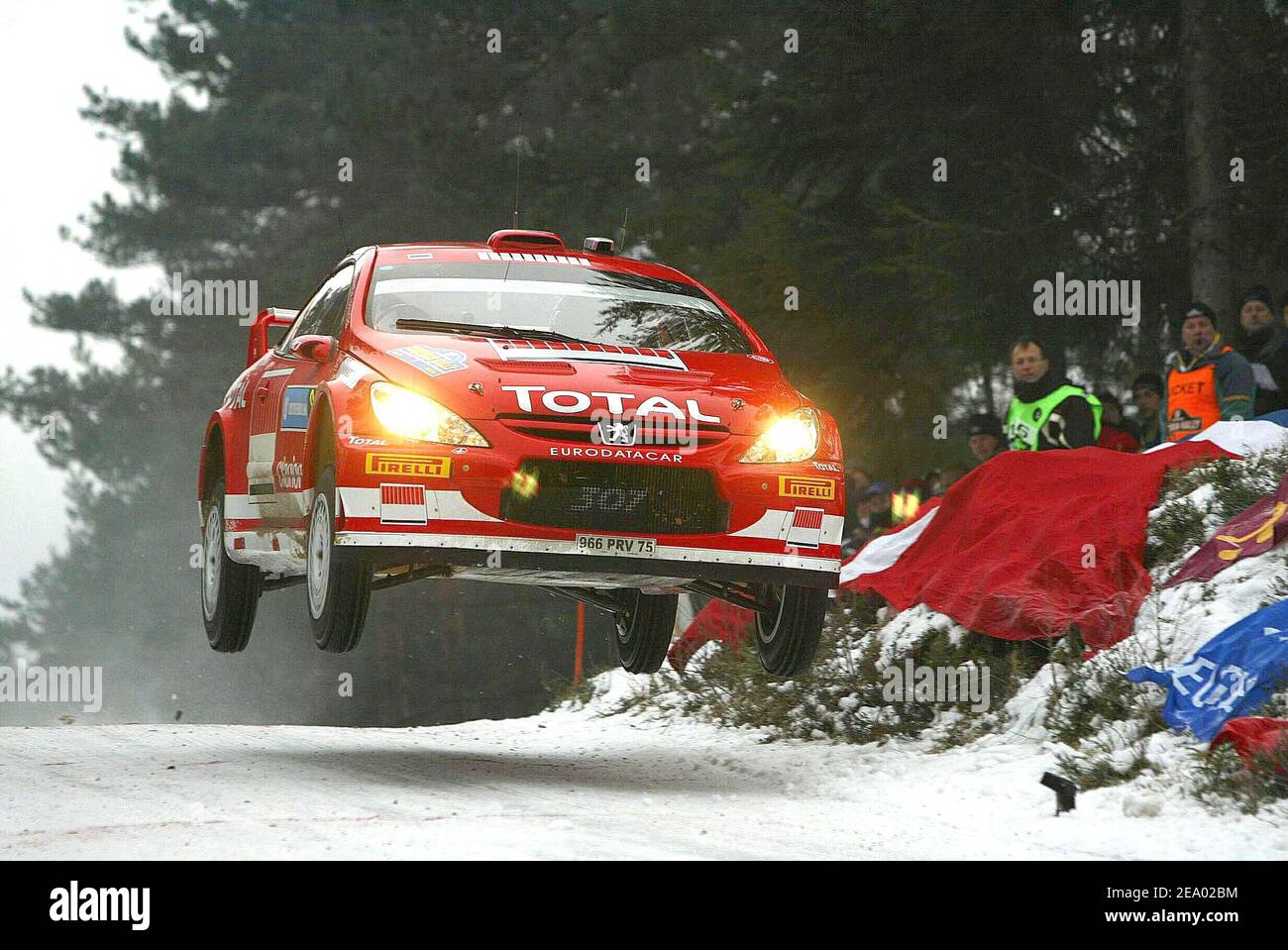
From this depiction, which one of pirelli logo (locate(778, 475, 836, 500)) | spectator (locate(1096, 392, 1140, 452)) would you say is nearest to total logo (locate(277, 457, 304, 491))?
pirelli logo (locate(778, 475, 836, 500))

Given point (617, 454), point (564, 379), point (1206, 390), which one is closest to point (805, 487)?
point (617, 454)

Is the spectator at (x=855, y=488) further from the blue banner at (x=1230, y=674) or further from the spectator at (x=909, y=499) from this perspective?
the blue banner at (x=1230, y=674)

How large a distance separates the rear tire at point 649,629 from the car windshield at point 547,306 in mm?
1771

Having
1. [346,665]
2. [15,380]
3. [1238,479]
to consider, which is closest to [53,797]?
[1238,479]

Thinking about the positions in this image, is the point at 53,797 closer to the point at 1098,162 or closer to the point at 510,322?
the point at 510,322

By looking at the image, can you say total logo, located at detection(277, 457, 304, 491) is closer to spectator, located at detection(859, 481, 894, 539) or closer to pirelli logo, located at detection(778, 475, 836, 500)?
pirelli logo, located at detection(778, 475, 836, 500)

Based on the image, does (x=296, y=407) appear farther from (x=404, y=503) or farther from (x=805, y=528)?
(x=805, y=528)

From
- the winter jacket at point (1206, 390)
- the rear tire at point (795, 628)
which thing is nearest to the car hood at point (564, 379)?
the rear tire at point (795, 628)

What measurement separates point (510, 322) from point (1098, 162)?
11613mm

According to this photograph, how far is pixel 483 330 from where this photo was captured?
8.27 m

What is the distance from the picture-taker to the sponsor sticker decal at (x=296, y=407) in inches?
329

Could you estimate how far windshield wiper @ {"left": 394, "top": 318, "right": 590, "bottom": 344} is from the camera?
8219 millimetres

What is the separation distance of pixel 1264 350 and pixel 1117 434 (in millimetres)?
1206

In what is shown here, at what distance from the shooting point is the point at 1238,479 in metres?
9.79
